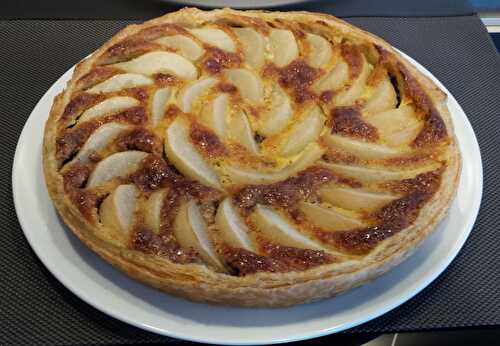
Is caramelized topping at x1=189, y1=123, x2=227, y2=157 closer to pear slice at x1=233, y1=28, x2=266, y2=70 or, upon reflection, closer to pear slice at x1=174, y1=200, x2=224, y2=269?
pear slice at x1=174, y1=200, x2=224, y2=269

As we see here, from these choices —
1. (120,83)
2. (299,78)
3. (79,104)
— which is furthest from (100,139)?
(299,78)

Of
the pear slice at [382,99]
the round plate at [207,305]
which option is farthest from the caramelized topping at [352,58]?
the round plate at [207,305]

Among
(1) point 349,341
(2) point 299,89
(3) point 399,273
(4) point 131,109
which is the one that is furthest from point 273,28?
(1) point 349,341

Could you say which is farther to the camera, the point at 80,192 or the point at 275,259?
the point at 80,192

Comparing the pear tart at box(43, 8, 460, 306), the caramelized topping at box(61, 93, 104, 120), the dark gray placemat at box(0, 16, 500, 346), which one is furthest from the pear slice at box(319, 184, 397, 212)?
the caramelized topping at box(61, 93, 104, 120)

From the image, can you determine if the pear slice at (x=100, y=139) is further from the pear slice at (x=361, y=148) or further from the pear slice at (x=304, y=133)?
the pear slice at (x=361, y=148)

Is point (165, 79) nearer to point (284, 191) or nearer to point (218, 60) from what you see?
point (218, 60)

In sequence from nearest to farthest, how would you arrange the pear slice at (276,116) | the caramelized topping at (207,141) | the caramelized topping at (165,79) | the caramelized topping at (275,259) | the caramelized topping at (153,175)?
the caramelized topping at (275,259), the caramelized topping at (153,175), the caramelized topping at (207,141), the pear slice at (276,116), the caramelized topping at (165,79)
